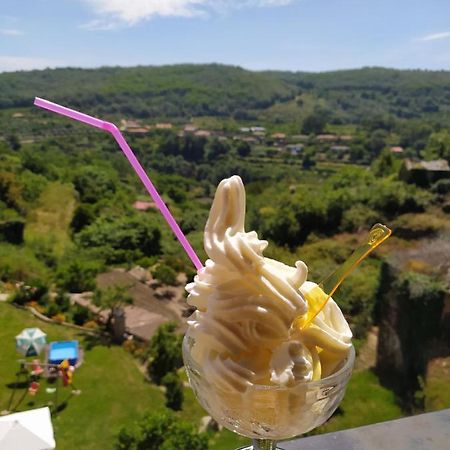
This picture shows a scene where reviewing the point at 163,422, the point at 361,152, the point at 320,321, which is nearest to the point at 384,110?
the point at 361,152

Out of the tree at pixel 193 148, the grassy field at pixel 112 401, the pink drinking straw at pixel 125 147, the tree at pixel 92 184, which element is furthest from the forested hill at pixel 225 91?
the pink drinking straw at pixel 125 147

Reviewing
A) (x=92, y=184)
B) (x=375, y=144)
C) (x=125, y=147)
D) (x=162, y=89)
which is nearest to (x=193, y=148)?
(x=375, y=144)

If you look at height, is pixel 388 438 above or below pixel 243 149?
above

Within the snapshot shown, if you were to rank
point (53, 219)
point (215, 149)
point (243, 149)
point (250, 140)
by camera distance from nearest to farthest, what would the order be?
point (53, 219), point (215, 149), point (243, 149), point (250, 140)

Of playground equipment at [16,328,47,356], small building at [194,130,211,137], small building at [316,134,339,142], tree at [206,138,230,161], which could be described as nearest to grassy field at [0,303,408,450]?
playground equipment at [16,328,47,356]

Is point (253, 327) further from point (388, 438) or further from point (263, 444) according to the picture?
point (388, 438)

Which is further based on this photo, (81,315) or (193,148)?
(193,148)

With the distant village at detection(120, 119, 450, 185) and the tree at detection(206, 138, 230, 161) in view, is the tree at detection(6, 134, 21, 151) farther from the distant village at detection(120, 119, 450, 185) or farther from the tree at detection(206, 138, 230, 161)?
the tree at detection(206, 138, 230, 161)

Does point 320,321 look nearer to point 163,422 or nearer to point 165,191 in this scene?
point 163,422
